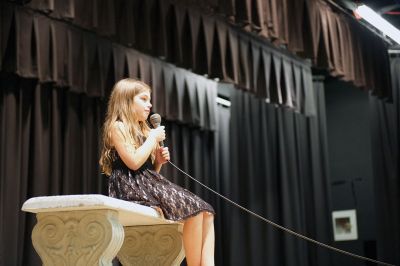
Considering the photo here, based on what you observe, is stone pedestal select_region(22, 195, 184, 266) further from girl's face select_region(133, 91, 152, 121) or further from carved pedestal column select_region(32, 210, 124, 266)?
girl's face select_region(133, 91, 152, 121)

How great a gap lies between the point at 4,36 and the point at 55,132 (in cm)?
103

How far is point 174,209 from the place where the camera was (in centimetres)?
327

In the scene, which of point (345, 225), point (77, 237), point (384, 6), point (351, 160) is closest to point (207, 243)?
point (77, 237)

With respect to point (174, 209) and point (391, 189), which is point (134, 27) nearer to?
point (174, 209)

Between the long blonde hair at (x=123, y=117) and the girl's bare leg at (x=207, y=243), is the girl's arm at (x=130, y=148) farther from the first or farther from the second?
the girl's bare leg at (x=207, y=243)

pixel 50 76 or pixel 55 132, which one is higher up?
pixel 50 76

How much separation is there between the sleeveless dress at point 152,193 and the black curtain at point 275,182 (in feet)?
16.4

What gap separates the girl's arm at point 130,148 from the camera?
3271mm

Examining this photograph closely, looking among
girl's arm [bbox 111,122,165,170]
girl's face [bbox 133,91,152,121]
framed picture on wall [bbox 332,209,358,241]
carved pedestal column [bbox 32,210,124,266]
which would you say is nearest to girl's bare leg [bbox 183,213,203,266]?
girl's arm [bbox 111,122,165,170]

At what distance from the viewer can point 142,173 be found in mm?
3426

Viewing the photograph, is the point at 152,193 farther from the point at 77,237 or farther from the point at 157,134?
the point at 77,237

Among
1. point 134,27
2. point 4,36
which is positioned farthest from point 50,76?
point 134,27

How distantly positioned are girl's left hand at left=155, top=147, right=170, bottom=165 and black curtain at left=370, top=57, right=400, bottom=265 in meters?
4.99

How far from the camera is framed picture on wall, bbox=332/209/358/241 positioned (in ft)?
29.7
